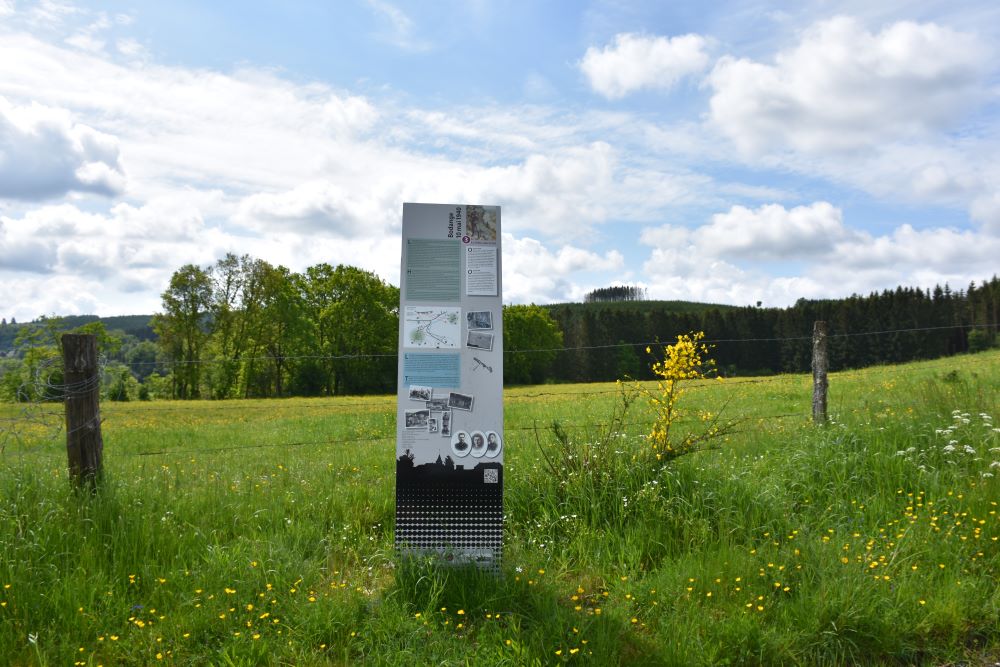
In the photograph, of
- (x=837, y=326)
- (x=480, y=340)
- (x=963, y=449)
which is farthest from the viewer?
(x=837, y=326)

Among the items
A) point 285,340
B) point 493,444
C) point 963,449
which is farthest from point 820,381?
point 285,340

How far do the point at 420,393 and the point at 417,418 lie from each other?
0.64 feet

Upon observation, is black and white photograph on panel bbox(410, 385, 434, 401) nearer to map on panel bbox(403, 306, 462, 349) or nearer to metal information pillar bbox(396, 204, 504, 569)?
metal information pillar bbox(396, 204, 504, 569)

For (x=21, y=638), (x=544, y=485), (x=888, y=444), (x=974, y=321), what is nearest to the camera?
(x=21, y=638)

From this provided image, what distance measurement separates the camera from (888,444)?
21.9ft

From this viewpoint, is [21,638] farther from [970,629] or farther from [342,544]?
[970,629]

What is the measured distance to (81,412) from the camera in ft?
18.2

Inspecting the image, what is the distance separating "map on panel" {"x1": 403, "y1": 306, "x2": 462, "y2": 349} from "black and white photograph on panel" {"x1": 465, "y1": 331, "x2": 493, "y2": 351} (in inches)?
3.4

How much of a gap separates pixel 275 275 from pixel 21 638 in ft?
159

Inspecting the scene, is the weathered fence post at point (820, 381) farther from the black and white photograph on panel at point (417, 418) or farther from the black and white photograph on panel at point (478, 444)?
the black and white photograph on panel at point (417, 418)

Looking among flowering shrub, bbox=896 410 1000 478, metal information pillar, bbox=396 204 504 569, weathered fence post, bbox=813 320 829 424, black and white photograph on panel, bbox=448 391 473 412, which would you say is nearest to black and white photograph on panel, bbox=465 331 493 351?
metal information pillar, bbox=396 204 504 569

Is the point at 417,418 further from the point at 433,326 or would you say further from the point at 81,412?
the point at 81,412

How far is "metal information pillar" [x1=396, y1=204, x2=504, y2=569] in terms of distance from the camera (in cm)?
482

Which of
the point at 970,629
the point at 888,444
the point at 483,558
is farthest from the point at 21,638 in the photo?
the point at 888,444
